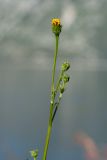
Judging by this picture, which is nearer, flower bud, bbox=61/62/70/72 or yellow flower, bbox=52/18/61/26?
flower bud, bbox=61/62/70/72

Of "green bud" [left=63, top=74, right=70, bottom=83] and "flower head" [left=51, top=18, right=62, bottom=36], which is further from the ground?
"flower head" [left=51, top=18, right=62, bottom=36]

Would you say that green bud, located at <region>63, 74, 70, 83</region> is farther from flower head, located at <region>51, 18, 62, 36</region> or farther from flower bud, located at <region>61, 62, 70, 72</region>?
flower head, located at <region>51, 18, 62, 36</region>

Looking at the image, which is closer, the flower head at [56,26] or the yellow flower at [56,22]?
the flower head at [56,26]

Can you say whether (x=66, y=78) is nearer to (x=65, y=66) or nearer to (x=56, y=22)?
(x=65, y=66)

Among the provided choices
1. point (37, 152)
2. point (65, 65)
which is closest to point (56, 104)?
point (65, 65)

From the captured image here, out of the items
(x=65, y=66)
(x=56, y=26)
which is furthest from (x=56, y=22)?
(x=65, y=66)

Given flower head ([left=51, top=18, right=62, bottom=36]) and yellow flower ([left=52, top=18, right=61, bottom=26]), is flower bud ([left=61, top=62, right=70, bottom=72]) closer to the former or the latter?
flower head ([left=51, top=18, right=62, bottom=36])

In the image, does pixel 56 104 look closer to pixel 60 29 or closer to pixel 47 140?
pixel 47 140

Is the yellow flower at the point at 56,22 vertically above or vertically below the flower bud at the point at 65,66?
above

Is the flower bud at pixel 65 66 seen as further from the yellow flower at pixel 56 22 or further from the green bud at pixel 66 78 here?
the yellow flower at pixel 56 22
